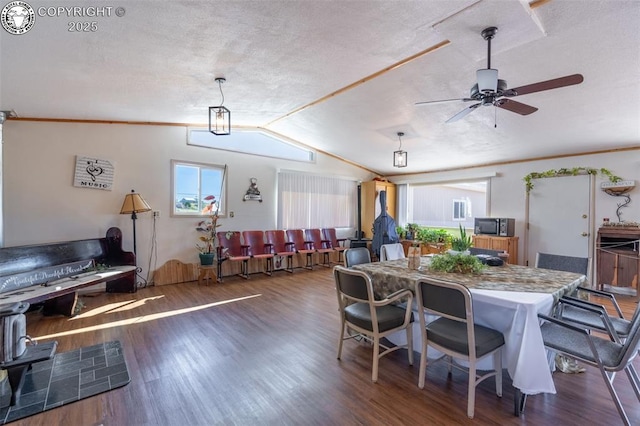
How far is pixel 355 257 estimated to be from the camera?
342 cm

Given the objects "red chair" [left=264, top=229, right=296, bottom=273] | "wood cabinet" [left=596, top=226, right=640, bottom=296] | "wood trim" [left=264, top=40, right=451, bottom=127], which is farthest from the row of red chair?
"wood cabinet" [left=596, top=226, right=640, bottom=296]

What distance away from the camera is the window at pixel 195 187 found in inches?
219

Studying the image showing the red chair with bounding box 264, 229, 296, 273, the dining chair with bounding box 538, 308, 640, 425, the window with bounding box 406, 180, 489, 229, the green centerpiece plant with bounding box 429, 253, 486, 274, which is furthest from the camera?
the window with bounding box 406, 180, 489, 229

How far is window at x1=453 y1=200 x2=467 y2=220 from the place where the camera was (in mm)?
7695

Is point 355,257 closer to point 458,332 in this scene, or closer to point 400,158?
point 458,332

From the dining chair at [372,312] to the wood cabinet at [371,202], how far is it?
543 centimetres

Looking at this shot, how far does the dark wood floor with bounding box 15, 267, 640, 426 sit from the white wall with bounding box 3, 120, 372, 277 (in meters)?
1.49

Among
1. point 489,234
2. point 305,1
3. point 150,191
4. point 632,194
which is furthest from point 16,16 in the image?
point 632,194

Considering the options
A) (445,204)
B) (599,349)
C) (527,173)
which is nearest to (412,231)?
(445,204)

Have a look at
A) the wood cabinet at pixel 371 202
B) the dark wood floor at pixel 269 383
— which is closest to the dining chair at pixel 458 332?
the dark wood floor at pixel 269 383

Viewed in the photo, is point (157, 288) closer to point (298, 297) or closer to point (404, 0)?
point (298, 297)

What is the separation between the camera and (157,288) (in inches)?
200

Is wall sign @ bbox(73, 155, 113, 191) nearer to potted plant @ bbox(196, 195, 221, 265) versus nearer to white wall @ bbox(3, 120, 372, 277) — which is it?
white wall @ bbox(3, 120, 372, 277)

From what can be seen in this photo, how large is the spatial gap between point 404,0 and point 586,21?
1.54 metres
